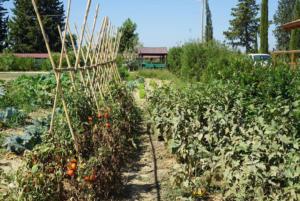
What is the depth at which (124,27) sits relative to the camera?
153 ft

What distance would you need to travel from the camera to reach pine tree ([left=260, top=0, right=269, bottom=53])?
36162mm

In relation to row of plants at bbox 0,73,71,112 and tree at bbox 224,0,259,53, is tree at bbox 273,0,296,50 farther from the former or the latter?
row of plants at bbox 0,73,71,112

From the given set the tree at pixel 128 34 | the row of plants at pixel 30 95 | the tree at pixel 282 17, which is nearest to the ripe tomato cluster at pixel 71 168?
the row of plants at pixel 30 95

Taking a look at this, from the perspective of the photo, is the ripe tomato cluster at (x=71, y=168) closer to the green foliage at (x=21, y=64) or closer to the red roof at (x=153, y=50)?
the green foliage at (x=21, y=64)

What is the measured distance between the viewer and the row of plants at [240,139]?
3854 millimetres

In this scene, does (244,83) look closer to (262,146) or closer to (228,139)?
(228,139)

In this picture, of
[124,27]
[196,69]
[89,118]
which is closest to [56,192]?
[89,118]

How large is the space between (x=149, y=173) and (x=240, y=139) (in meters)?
1.73

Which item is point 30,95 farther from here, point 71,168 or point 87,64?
point 71,168

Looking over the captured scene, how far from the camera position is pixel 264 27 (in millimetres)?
37125

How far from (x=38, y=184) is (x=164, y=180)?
2070 mm

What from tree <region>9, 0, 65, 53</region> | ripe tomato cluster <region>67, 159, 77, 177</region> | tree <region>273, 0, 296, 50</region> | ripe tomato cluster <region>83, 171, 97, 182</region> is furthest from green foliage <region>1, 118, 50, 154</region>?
tree <region>273, 0, 296, 50</region>

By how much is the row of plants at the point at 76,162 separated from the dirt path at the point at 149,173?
0.79ft

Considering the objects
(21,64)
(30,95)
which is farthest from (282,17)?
(30,95)
